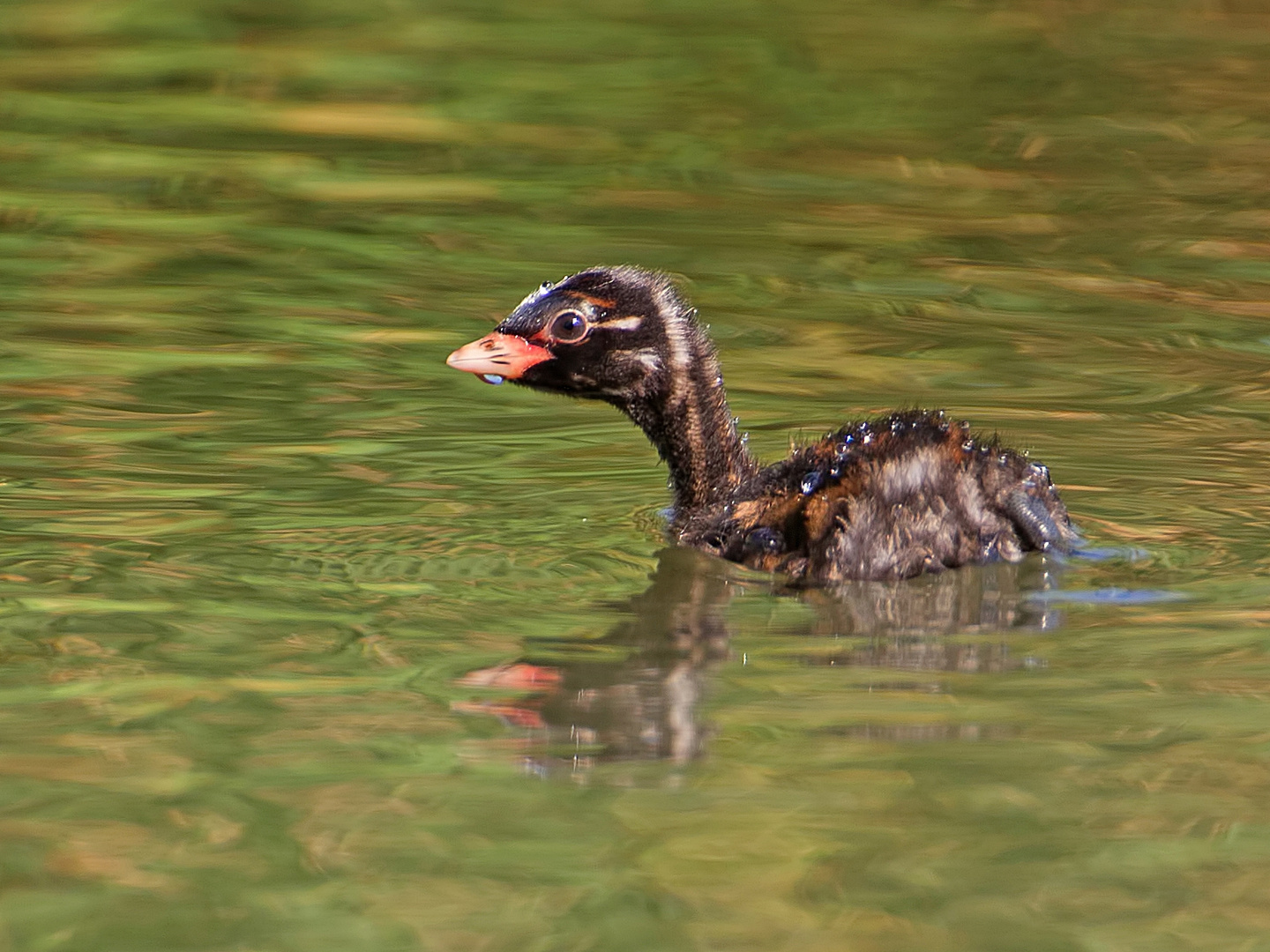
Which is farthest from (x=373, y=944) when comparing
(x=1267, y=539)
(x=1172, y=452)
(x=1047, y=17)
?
(x=1047, y=17)

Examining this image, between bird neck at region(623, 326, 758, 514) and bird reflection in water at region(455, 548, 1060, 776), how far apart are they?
608 mm

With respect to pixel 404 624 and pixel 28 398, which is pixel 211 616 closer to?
pixel 404 624

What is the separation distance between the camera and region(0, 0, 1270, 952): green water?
5.81 metres

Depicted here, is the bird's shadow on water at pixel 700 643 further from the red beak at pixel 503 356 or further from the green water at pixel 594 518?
the red beak at pixel 503 356

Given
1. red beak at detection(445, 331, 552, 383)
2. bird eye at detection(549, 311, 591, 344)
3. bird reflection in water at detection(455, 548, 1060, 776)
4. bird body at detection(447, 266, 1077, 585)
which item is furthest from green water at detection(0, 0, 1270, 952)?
bird eye at detection(549, 311, 591, 344)

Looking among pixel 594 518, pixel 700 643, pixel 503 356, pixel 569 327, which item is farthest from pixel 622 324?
pixel 700 643

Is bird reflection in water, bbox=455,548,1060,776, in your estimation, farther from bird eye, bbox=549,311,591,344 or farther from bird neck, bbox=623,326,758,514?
bird eye, bbox=549,311,591,344

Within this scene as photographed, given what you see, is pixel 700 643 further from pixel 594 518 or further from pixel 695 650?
pixel 594 518

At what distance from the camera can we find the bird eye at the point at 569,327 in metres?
8.97

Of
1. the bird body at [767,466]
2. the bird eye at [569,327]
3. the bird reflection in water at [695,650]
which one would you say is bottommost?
the bird reflection in water at [695,650]

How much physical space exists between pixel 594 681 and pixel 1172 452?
3.48 m

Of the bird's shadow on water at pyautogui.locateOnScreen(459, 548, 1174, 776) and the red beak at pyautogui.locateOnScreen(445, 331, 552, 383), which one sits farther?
the red beak at pyautogui.locateOnScreen(445, 331, 552, 383)

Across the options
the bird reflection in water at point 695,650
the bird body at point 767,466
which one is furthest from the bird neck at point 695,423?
the bird reflection in water at point 695,650

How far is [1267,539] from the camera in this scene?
327 inches
